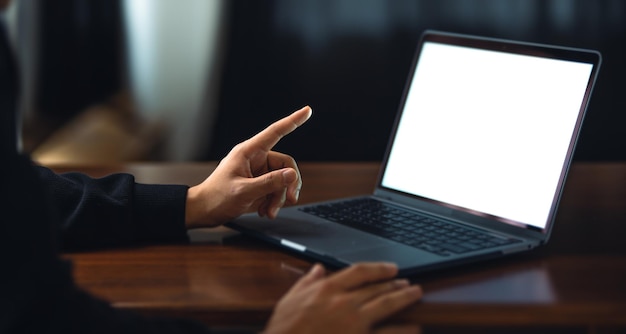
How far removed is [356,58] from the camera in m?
3.54

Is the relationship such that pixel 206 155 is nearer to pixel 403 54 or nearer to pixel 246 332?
pixel 403 54

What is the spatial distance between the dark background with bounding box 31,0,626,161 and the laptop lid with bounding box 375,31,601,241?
2.10 meters

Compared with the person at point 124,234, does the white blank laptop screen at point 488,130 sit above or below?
above

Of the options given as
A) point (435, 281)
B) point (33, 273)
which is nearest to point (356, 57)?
point (435, 281)

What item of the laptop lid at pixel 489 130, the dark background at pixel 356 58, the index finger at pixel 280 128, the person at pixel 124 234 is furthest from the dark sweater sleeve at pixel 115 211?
the dark background at pixel 356 58

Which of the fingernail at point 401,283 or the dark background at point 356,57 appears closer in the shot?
the fingernail at point 401,283

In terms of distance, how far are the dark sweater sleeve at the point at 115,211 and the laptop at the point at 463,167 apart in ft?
0.28

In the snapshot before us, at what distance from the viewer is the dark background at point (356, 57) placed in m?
3.47

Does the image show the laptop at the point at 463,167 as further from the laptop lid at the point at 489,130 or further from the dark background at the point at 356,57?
the dark background at the point at 356,57

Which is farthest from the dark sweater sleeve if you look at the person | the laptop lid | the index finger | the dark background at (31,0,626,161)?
the dark background at (31,0,626,161)

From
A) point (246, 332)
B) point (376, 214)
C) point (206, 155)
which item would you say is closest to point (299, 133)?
point (206, 155)

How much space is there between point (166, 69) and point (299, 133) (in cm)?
74

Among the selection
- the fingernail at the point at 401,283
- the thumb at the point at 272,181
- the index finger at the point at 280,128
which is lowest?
the fingernail at the point at 401,283

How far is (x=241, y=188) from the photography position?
1208 millimetres
